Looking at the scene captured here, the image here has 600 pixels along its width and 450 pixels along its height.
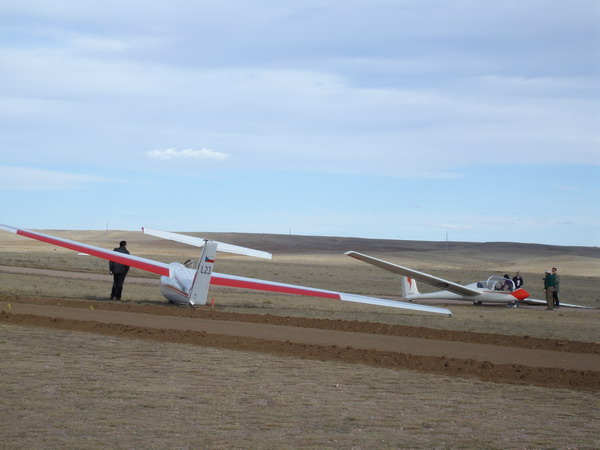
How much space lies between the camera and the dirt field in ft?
24.8

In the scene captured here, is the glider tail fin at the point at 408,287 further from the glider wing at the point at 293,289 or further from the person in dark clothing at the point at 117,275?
the person in dark clothing at the point at 117,275

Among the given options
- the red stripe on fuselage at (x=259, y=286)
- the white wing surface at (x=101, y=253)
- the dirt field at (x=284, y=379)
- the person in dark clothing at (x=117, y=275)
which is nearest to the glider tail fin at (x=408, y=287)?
the dirt field at (x=284, y=379)

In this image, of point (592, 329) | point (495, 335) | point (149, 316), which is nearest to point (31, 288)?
point (149, 316)

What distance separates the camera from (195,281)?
19.9 m

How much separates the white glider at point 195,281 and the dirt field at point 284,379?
0.56 metres

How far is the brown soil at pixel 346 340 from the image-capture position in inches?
478

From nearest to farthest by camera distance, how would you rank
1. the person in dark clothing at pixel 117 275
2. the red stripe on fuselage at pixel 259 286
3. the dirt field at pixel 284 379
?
the dirt field at pixel 284 379
the red stripe on fuselage at pixel 259 286
the person in dark clothing at pixel 117 275

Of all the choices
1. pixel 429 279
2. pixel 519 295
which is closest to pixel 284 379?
pixel 429 279

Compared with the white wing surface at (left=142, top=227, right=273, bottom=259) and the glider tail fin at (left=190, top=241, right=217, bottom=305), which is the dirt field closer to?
the glider tail fin at (left=190, top=241, right=217, bottom=305)

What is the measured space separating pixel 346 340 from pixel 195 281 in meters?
5.91

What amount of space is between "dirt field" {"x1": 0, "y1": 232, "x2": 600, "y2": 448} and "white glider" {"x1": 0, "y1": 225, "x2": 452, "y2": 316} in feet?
1.84

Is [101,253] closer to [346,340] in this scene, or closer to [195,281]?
[195,281]

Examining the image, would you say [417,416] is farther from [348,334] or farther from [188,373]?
[348,334]

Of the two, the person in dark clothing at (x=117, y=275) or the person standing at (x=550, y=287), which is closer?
the person in dark clothing at (x=117, y=275)
